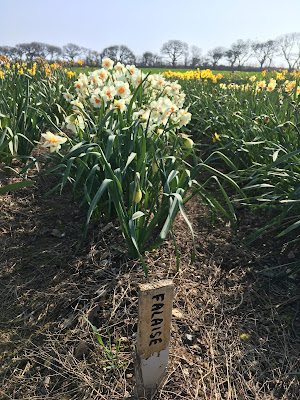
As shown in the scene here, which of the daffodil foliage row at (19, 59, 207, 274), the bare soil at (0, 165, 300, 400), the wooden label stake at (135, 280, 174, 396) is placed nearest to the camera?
the wooden label stake at (135, 280, 174, 396)

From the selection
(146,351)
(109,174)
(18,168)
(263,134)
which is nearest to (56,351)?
(146,351)

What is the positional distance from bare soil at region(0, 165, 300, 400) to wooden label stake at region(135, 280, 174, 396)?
9cm

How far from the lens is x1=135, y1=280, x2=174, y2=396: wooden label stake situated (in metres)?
1.01

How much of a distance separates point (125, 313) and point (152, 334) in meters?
0.45

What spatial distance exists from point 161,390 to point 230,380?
331mm

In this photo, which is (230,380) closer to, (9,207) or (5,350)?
(5,350)

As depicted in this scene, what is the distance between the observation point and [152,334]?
1.08 m

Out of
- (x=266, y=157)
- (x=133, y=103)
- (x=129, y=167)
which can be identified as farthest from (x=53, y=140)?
(x=266, y=157)

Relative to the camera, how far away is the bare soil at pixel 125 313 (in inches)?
49.5

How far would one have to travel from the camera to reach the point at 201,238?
7.25ft

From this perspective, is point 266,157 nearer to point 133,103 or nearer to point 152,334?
point 133,103

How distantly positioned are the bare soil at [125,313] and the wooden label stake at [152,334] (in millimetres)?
87

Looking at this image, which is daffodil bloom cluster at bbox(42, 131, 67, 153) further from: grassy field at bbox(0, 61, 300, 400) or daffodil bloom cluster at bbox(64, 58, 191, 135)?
daffodil bloom cluster at bbox(64, 58, 191, 135)

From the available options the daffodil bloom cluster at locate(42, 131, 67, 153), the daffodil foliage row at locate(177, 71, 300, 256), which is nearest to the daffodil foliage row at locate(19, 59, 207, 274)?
the daffodil bloom cluster at locate(42, 131, 67, 153)
